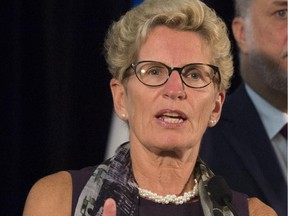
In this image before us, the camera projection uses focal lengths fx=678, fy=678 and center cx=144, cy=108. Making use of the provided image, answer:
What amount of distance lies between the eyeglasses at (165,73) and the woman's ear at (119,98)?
88mm

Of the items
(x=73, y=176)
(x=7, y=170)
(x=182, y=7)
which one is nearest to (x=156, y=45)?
(x=182, y=7)

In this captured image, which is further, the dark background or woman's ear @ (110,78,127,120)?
the dark background

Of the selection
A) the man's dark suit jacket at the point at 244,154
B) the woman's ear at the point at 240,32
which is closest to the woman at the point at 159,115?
the man's dark suit jacket at the point at 244,154

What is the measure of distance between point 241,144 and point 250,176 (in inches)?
5.1

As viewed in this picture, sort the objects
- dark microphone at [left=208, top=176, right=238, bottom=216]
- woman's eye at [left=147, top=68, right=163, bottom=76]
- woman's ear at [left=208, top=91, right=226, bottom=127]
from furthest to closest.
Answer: woman's ear at [left=208, top=91, right=226, bottom=127] < woman's eye at [left=147, top=68, right=163, bottom=76] < dark microphone at [left=208, top=176, right=238, bottom=216]

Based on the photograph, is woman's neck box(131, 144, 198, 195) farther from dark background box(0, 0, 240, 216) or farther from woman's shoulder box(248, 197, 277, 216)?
dark background box(0, 0, 240, 216)

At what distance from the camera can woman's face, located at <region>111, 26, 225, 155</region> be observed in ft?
5.95

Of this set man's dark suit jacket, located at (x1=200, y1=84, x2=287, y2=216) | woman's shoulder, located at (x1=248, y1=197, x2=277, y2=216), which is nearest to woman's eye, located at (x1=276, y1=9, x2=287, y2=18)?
man's dark suit jacket, located at (x1=200, y1=84, x2=287, y2=216)

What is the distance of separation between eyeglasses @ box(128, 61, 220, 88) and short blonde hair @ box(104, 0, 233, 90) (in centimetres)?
5

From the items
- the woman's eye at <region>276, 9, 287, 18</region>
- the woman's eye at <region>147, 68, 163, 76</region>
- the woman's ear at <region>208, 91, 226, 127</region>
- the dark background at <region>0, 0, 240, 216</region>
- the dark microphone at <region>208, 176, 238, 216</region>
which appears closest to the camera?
the dark microphone at <region>208, 176, 238, 216</region>

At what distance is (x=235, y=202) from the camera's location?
1.99 metres

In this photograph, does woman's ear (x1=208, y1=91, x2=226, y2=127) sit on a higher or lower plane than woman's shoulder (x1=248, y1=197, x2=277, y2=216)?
higher

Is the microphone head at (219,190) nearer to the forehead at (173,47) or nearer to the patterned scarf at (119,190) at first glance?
the patterned scarf at (119,190)

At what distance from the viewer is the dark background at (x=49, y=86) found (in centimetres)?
242
